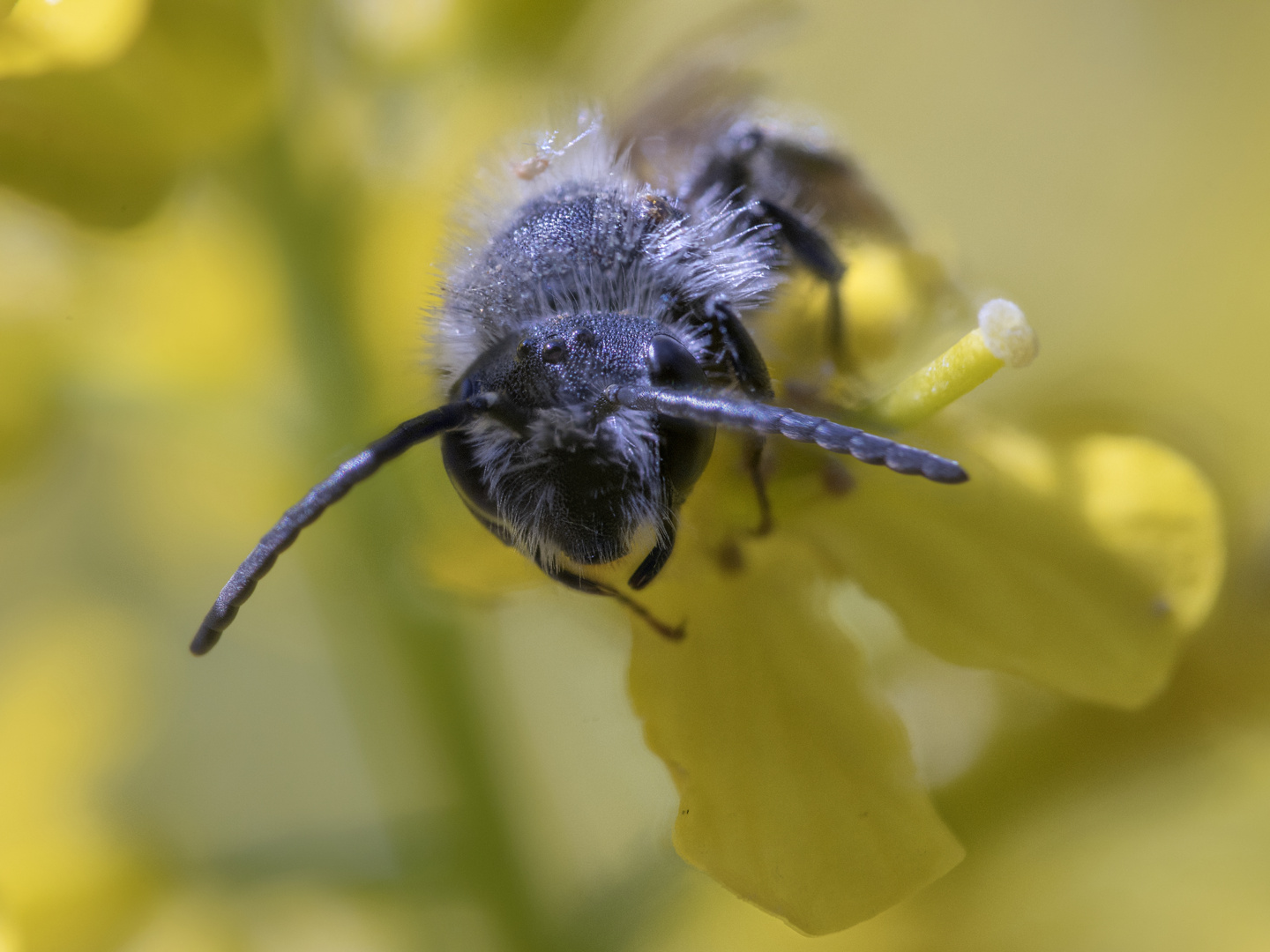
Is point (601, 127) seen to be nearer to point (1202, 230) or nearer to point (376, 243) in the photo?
point (376, 243)

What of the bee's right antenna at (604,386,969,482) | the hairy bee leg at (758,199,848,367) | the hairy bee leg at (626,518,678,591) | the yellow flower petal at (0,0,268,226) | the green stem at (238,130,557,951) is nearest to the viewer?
the bee's right antenna at (604,386,969,482)

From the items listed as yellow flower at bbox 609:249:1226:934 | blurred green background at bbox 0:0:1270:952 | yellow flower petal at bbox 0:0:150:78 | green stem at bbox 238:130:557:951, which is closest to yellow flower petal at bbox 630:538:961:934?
yellow flower at bbox 609:249:1226:934

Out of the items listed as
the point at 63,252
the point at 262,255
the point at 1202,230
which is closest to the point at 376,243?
the point at 262,255

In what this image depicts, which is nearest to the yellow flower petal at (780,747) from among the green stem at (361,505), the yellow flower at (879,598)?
the yellow flower at (879,598)

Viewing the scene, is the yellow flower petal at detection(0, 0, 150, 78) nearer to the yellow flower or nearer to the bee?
the bee

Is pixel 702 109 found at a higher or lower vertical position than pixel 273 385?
higher

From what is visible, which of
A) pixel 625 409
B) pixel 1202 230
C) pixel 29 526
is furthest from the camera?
pixel 1202 230

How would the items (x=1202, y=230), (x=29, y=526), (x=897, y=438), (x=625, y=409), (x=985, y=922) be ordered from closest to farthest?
(x=625, y=409), (x=897, y=438), (x=985, y=922), (x=29, y=526), (x=1202, y=230)

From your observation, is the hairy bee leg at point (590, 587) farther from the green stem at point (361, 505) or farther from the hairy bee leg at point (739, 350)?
the green stem at point (361, 505)
